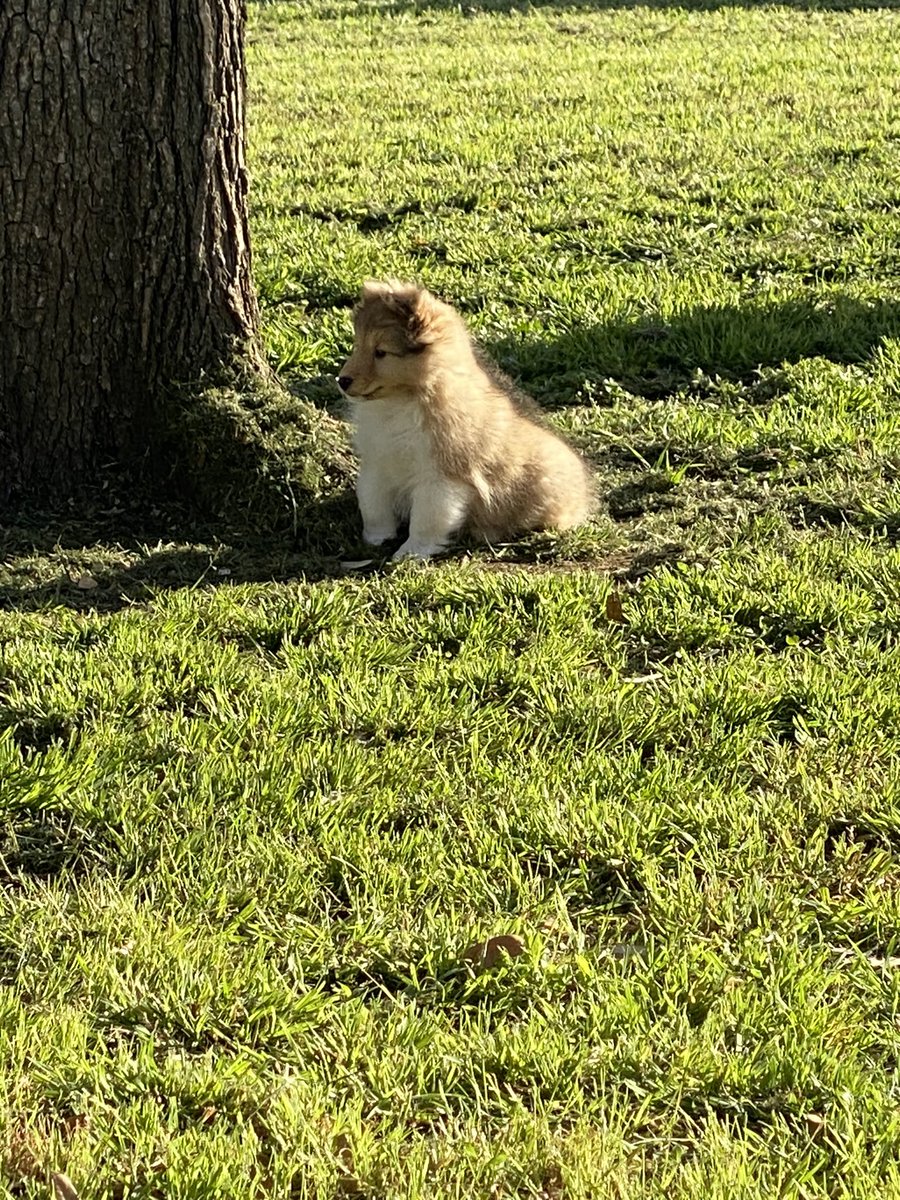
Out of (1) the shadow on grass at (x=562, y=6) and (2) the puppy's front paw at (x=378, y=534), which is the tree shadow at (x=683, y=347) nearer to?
(2) the puppy's front paw at (x=378, y=534)

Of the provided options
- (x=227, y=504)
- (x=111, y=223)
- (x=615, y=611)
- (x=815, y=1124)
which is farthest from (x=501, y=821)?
(x=111, y=223)

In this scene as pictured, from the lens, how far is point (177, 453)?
566 centimetres

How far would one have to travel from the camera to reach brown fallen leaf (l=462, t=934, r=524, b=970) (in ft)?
10.6

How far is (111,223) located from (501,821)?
9.96 feet

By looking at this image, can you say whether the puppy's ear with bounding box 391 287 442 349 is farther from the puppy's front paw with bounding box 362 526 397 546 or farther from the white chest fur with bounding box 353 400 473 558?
the puppy's front paw with bounding box 362 526 397 546

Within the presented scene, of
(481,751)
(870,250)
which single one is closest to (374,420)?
(481,751)

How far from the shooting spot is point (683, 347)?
7.43 m

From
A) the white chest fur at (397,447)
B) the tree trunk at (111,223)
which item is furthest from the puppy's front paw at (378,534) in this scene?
the tree trunk at (111,223)

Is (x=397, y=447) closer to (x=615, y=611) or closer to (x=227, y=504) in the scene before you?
(x=227, y=504)

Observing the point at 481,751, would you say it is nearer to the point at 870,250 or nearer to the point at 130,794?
the point at 130,794

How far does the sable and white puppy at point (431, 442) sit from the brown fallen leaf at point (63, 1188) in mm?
3064

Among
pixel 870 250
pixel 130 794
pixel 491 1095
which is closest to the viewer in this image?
pixel 491 1095

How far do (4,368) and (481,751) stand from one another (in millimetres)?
2740

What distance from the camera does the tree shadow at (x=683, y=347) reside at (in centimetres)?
720
